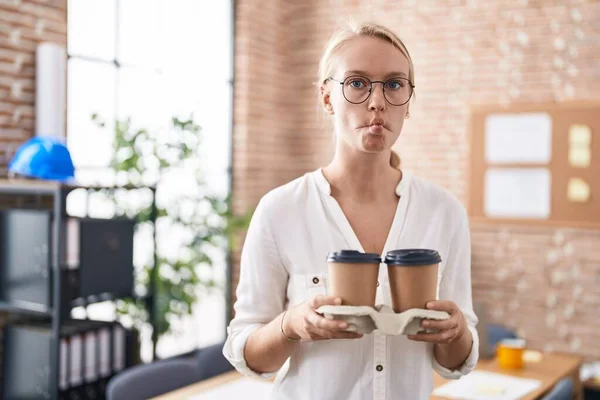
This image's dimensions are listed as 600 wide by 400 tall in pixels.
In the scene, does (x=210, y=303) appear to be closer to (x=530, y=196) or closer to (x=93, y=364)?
(x=93, y=364)

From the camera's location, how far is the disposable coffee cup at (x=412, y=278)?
112cm

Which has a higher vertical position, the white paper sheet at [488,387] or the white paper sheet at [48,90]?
the white paper sheet at [48,90]

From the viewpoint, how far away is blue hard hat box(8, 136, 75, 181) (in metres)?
3.10

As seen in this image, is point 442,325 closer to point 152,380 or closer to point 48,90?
point 152,380

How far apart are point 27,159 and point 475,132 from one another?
3186mm

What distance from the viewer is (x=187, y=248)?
176 inches

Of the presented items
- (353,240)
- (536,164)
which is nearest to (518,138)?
(536,164)

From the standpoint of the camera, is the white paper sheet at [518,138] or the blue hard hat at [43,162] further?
the white paper sheet at [518,138]

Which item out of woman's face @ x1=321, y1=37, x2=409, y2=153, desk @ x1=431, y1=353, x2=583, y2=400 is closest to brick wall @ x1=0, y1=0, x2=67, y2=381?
desk @ x1=431, y1=353, x2=583, y2=400

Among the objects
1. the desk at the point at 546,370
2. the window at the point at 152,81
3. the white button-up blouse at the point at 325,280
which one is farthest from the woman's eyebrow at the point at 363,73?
the window at the point at 152,81

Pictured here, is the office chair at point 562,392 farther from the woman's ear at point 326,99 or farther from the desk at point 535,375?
the woman's ear at point 326,99

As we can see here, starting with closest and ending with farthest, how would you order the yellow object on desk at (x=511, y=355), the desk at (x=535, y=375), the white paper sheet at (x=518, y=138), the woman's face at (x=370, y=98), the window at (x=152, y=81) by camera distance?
1. the woman's face at (x=370, y=98)
2. the desk at (x=535, y=375)
3. the yellow object on desk at (x=511, y=355)
4. the window at (x=152, y=81)
5. the white paper sheet at (x=518, y=138)

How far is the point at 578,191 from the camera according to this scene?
4703 mm

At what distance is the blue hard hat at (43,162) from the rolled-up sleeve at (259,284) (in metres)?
2.07
